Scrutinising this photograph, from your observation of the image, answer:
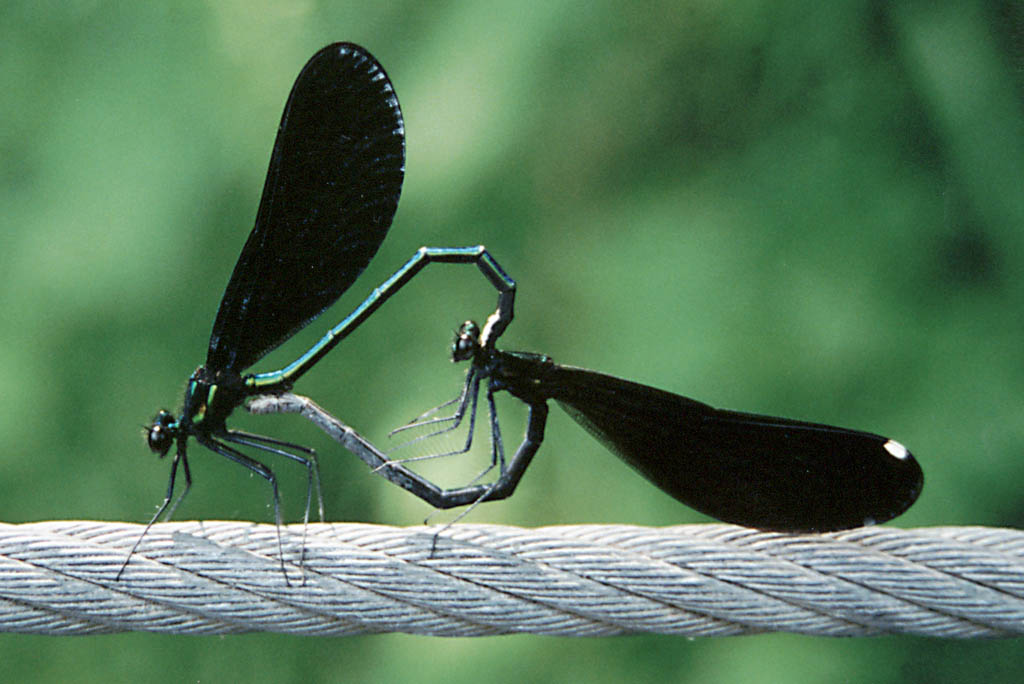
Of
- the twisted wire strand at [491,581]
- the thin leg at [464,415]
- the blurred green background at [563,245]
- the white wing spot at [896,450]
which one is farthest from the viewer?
the blurred green background at [563,245]

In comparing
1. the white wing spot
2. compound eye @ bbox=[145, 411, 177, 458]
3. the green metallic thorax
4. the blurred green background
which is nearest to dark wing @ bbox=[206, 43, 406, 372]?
the green metallic thorax

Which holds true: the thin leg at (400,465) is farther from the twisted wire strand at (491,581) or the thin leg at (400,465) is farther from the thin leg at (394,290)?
the twisted wire strand at (491,581)

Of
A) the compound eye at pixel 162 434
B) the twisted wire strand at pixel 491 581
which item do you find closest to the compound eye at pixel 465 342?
the twisted wire strand at pixel 491 581

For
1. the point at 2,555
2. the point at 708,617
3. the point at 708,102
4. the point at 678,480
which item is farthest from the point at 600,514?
the point at 2,555

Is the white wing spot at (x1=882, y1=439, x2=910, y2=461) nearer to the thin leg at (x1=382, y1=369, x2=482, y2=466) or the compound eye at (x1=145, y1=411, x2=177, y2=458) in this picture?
the thin leg at (x1=382, y1=369, x2=482, y2=466)

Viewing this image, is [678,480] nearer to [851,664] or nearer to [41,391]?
[851,664]

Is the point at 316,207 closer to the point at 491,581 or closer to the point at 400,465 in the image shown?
the point at 400,465

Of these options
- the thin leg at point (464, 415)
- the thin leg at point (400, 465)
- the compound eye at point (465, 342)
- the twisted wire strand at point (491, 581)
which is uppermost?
the compound eye at point (465, 342)

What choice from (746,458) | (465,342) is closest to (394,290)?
(465,342)
